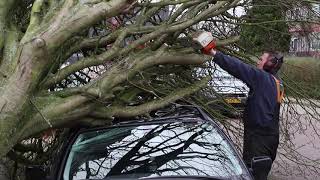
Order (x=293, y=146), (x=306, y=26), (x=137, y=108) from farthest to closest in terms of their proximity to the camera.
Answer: (x=293, y=146)
(x=306, y=26)
(x=137, y=108)

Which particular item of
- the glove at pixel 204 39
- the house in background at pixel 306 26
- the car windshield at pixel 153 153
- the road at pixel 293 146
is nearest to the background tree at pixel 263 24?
the house in background at pixel 306 26

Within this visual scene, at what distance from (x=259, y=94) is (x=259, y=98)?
1.7 inches

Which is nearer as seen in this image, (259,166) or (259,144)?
(259,166)

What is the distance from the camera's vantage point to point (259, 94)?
5.89 meters

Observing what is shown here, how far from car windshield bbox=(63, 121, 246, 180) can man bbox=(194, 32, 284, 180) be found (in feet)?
3.38

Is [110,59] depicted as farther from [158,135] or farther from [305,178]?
[305,178]

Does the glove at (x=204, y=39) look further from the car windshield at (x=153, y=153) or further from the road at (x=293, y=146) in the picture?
the road at (x=293, y=146)

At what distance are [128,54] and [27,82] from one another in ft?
4.06

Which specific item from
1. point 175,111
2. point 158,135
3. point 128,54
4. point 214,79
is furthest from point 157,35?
point 214,79

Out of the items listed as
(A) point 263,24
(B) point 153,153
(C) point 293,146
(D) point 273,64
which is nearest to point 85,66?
(B) point 153,153

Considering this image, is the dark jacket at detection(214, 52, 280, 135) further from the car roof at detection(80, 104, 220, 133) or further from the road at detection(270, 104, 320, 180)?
the road at detection(270, 104, 320, 180)

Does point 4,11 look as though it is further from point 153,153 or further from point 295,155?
point 295,155

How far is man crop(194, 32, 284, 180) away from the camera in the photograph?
5.77 metres

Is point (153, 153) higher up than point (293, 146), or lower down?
higher up
